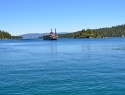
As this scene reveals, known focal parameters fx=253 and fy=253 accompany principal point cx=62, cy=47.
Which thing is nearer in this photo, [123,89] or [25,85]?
[123,89]

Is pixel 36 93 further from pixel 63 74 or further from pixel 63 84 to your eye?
pixel 63 74

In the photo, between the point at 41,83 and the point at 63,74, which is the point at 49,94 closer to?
the point at 41,83

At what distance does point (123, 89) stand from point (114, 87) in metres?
1.26

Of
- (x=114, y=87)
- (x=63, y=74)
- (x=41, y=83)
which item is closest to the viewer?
(x=114, y=87)

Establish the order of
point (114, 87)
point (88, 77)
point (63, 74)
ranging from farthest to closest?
1. point (63, 74)
2. point (88, 77)
3. point (114, 87)

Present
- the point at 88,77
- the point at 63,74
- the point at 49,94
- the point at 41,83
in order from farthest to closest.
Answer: the point at 63,74
the point at 88,77
the point at 41,83
the point at 49,94

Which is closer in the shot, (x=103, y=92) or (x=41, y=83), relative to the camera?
(x=103, y=92)

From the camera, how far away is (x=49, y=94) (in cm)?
2688

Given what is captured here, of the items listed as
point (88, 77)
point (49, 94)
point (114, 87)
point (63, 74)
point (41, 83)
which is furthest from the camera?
point (63, 74)

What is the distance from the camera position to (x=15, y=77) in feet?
119

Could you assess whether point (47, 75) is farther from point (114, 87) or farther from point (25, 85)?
point (114, 87)

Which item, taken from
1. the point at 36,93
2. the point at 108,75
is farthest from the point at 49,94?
the point at 108,75

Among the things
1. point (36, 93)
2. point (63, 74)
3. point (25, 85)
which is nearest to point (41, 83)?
point (25, 85)

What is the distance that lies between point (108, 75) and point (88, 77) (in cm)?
330
